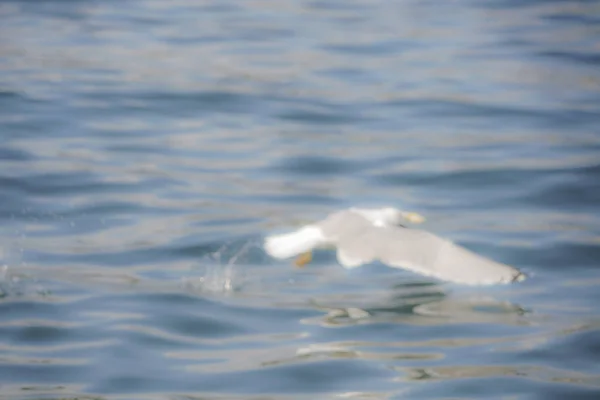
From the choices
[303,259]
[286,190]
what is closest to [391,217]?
[303,259]

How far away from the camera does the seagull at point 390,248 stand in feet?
17.0

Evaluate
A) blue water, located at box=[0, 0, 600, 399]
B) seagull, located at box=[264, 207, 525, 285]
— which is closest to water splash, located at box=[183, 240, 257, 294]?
blue water, located at box=[0, 0, 600, 399]

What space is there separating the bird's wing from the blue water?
23 centimetres

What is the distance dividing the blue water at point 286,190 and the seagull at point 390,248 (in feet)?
0.71

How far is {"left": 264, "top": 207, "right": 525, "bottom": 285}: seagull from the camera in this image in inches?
205

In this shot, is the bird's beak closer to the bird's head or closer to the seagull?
the seagull

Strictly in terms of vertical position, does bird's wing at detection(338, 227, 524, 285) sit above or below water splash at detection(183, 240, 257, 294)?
above

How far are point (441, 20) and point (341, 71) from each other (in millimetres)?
1892

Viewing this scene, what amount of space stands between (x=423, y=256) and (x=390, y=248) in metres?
0.14

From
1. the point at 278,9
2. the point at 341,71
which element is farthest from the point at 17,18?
the point at 341,71

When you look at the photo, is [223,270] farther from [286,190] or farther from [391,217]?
[286,190]

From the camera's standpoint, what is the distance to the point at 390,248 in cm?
537

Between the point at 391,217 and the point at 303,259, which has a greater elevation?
the point at 391,217

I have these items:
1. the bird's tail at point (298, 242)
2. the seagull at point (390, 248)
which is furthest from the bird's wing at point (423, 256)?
the bird's tail at point (298, 242)
